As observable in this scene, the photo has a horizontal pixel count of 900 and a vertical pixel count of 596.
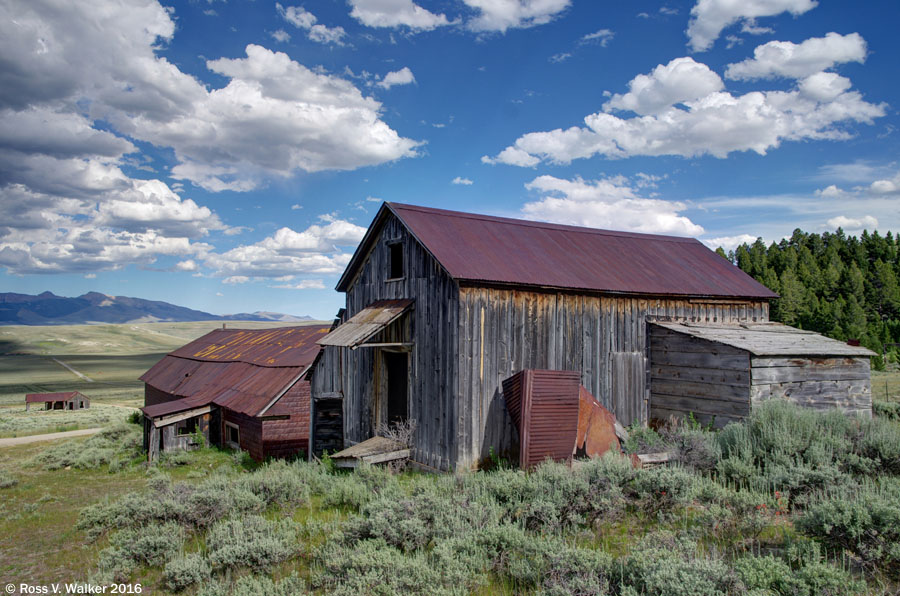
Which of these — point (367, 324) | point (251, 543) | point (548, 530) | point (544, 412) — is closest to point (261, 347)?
point (367, 324)

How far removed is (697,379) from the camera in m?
13.7

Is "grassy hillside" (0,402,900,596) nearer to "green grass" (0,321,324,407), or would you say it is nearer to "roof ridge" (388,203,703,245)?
"roof ridge" (388,203,703,245)

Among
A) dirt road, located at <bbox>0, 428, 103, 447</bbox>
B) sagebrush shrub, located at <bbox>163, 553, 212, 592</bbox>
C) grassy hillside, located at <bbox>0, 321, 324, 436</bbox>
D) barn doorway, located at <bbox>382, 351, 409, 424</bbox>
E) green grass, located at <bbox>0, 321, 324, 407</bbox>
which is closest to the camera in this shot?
sagebrush shrub, located at <bbox>163, 553, 212, 592</bbox>

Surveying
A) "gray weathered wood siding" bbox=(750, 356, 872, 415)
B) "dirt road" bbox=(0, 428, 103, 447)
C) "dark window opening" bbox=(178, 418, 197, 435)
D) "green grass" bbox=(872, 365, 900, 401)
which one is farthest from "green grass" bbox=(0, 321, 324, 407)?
"green grass" bbox=(872, 365, 900, 401)

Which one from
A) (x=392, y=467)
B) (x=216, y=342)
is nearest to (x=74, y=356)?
(x=216, y=342)

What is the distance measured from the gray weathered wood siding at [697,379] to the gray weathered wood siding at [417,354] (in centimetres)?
581

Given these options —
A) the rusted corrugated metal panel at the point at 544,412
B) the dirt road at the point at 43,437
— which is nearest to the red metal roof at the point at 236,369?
the dirt road at the point at 43,437

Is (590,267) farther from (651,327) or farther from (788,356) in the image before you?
(788,356)

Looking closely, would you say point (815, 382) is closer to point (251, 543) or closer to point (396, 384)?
point (396, 384)

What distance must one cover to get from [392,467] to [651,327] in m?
7.33

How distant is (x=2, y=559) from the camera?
9.45 m

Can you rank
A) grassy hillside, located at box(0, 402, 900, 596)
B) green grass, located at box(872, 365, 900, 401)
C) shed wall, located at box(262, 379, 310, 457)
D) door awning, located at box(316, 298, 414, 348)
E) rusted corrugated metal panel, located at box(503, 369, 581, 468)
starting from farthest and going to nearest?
green grass, located at box(872, 365, 900, 401) → shed wall, located at box(262, 379, 310, 457) → door awning, located at box(316, 298, 414, 348) → rusted corrugated metal panel, located at box(503, 369, 581, 468) → grassy hillside, located at box(0, 402, 900, 596)

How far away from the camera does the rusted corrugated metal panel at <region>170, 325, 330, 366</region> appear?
915 inches

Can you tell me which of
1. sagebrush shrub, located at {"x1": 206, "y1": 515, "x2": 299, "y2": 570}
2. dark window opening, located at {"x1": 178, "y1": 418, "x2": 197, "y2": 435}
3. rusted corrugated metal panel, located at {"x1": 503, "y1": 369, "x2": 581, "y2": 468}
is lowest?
dark window opening, located at {"x1": 178, "y1": 418, "x2": 197, "y2": 435}
